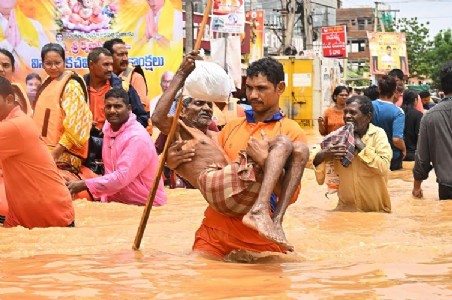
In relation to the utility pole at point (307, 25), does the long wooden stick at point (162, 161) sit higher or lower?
lower

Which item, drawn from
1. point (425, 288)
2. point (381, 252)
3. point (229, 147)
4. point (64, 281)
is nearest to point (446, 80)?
point (381, 252)

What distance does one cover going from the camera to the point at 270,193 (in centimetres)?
538

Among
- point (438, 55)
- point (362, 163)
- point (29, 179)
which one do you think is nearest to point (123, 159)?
point (29, 179)

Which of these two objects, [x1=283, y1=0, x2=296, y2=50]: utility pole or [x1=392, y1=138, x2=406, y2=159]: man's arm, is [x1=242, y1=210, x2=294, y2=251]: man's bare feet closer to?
[x1=392, y1=138, x2=406, y2=159]: man's arm

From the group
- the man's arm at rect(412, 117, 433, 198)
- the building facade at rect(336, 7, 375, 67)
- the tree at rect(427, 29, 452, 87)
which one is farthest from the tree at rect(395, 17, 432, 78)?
the man's arm at rect(412, 117, 433, 198)

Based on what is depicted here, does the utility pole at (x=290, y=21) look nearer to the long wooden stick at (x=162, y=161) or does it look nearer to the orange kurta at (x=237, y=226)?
the long wooden stick at (x=162, y=161)

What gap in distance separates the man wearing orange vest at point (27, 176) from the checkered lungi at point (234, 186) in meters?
2.16

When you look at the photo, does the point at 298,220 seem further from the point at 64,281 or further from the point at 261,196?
the point at 64,281

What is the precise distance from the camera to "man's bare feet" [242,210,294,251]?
17.2 feet

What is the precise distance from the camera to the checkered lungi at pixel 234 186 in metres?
5.52

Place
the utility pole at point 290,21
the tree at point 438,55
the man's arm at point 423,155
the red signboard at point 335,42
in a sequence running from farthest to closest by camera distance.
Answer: the tree at point 438,55 < the red signboard at point 335,42 < the utility pole at point 290,21 < the man's arm at point 423,155

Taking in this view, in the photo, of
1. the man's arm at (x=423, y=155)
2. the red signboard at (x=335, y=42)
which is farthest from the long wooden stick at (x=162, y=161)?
the red signboard at (x=335, y=42)

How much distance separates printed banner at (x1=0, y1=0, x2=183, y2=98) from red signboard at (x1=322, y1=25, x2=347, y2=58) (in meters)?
31.7

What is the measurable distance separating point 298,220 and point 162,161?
126 inches
